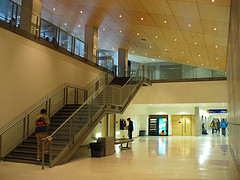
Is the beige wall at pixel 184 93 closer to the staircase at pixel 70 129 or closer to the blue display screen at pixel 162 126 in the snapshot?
the blue display screen at pixel 162 126

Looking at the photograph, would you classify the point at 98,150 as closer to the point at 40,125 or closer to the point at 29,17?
the point at 40,125

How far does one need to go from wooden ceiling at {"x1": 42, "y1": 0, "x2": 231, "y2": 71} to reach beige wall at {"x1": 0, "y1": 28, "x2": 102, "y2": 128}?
367 centimetres

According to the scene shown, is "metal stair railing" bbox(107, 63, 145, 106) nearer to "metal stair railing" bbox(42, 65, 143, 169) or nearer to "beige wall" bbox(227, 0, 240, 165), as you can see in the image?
"metal stair railing" bbox(42, 65, 143, 169)

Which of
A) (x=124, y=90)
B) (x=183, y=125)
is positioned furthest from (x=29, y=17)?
(x=183, y=125)

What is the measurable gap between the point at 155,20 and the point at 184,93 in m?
7.94

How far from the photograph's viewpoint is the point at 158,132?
2438cm

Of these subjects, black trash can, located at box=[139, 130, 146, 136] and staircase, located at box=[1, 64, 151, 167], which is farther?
black trash can, located at box=[139, 130, 146, 136]

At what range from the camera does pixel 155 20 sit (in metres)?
12.1

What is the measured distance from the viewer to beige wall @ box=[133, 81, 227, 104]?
58.4ft

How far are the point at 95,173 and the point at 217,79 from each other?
14.2 metres

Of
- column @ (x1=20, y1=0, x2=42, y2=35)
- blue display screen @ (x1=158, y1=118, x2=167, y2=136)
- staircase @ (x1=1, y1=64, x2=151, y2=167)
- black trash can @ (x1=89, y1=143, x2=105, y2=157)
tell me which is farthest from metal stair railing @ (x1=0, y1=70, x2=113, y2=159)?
blue display screen @ (x1=158, y1=118, x2=167, y2=136)

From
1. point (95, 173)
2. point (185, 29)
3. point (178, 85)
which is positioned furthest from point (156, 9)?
point (178, 85)

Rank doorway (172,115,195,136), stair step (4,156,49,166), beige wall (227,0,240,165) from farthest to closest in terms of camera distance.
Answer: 1. doorway (172,115,195,136)
2. stair step (4,156,49,166)
3. beige wall (227,0,240,165)

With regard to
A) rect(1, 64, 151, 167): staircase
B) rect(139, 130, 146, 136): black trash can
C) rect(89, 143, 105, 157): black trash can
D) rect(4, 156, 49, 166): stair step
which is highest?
rect(1, 64, 151, 167): staircase
